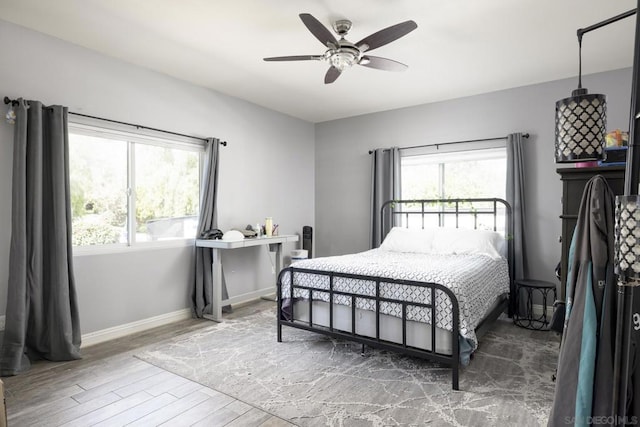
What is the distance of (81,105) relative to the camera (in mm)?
3148

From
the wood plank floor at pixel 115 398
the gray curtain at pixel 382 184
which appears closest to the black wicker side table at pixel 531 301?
the gray curtain at pixel 382 184

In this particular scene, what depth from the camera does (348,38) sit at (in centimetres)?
299

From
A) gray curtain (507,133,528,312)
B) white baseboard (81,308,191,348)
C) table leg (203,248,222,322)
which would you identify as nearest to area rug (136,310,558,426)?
table leg (203,248,222,322)

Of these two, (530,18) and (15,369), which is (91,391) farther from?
(530,18)

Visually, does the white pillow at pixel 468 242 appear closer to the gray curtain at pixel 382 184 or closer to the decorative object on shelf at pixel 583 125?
the gray curtain at pixel 382 184

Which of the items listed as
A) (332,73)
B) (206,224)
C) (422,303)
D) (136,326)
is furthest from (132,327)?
(332,73)

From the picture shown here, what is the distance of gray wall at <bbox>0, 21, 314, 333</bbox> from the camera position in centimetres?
286

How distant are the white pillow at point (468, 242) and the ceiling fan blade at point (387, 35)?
92.2 inches

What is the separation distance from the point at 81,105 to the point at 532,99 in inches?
181

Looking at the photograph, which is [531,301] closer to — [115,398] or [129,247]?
[115,398]

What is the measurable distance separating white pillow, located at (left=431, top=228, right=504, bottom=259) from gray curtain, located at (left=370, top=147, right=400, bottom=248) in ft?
3.16

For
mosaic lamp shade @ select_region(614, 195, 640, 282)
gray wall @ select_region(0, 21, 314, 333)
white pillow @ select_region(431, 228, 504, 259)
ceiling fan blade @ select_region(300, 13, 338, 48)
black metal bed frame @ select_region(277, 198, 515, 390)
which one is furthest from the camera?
white pillow @ select_region(431, 228, 504, 259)

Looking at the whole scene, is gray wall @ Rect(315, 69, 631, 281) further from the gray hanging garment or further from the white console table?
the gray hanging garment

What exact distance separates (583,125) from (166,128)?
12.0 ft
